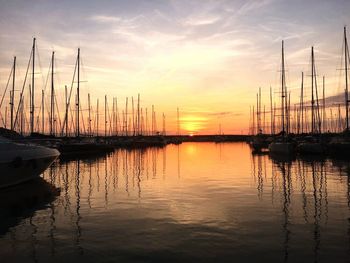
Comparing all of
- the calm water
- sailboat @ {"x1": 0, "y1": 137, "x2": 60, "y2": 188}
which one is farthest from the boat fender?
the calm water

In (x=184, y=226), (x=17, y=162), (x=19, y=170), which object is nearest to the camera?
(x=184, y=226)

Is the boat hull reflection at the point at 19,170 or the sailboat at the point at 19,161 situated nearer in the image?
the sailboat at the point at 19,161

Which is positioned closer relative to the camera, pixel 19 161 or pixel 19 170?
pixel 19 161

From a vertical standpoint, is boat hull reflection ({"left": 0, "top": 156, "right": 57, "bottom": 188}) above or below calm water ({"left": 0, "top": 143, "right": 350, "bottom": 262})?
above

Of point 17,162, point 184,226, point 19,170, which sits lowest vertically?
point 184,226

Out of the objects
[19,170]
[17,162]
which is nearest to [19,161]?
[17,162]

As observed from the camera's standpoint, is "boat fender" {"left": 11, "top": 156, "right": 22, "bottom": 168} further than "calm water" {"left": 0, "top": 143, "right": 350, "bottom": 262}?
Yes

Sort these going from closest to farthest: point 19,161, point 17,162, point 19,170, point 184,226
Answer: point 184,226 → point 17,162 → point 19,161 → point 19,170

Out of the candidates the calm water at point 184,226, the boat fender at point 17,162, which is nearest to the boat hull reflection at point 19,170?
the boat fender at point 17,162

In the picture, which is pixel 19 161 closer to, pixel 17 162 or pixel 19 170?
pixel 17 162

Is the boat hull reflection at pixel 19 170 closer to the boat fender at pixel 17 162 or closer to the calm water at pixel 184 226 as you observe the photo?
the boat fender at pixel 17 162

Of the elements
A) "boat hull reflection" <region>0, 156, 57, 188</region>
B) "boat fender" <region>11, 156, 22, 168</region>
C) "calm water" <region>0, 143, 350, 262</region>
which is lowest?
"calm water" <region>0, 143, 350, 262</region>

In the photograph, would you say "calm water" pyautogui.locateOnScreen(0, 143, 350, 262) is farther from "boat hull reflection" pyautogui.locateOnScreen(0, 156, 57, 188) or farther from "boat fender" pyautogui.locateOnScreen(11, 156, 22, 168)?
Answer: "boat fender" pyautogui.locateOnScreen(11, 156, 22, 168)

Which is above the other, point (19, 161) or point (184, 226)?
point (19, 161)
